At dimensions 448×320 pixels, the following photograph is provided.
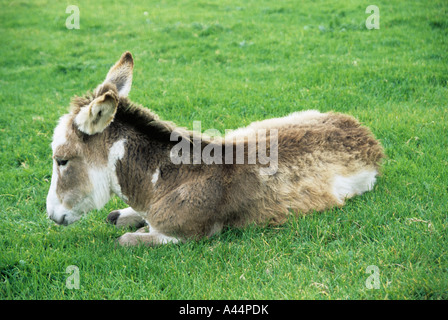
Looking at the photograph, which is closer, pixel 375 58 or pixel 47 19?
pixel 375 58

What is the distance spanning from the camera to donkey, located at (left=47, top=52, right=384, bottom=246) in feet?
15.5

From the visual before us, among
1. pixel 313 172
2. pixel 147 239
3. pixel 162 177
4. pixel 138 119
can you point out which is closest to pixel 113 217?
pixel 147 239

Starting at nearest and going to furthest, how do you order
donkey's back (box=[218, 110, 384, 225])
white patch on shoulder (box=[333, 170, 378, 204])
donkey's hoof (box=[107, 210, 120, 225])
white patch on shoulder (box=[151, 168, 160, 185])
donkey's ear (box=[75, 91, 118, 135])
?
donkey's ear (box=[75, 91, 118, 135]) → white patch on shoulder (box=[151, 168, 160, 185]) → donkey's back (box=[218, 110, 384, 225]) → white patch on shoulder (box=[333, 170, 378, 204]) → donkey's hoof (box=[107, 210, 120, 225])

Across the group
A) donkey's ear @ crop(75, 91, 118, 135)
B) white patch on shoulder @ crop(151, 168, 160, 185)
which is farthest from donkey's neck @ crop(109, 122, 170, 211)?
donkey's ear @ crop(75, 91, 118, 135)

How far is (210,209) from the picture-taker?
4.80 meters

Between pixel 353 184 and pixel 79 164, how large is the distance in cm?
345

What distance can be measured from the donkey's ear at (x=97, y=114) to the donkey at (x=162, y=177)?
1 cm

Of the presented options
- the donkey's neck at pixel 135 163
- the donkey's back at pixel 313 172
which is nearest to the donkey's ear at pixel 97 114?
the donkey's neck at pixel 135 163

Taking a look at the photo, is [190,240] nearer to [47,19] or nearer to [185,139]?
[185,139]

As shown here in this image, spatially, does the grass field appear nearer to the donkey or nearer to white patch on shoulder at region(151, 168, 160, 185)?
the donkey

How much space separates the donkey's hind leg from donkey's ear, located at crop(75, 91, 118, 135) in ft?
4.36

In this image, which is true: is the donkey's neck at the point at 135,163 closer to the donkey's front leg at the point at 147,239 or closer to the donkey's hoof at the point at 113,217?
the donkey's front leg at the point at 147,239

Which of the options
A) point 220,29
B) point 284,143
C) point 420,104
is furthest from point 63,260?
point 220,29

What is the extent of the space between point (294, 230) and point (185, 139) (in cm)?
167
